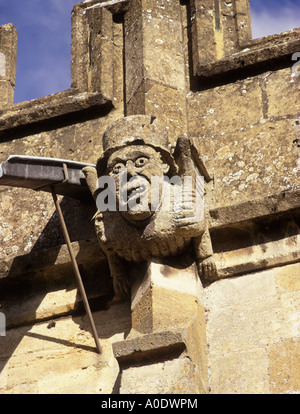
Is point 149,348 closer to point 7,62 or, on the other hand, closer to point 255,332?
point 255,332

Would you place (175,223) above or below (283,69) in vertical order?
below

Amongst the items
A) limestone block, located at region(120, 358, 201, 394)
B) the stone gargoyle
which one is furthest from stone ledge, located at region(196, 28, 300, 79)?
limestone block, located at region(120, 358, 201, 394)

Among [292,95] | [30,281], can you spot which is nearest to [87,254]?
[30,281]

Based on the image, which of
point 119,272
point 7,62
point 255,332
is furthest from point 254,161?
point 7,62

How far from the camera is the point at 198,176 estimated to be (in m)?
6.52

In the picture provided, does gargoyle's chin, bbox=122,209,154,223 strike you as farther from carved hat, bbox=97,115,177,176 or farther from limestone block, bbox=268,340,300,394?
limestone block, bbox=268,340,300,394

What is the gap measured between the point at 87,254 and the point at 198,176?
88 cm

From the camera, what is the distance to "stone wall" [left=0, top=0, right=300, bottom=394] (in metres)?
5.80

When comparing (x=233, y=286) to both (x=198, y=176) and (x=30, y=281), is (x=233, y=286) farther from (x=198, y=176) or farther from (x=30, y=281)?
Result: (x=30, y=281)

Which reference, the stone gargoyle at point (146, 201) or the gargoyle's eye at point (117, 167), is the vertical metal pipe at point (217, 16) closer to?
the stone gargoyle at point (146, 201)

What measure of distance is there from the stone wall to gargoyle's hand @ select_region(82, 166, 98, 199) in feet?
1.20

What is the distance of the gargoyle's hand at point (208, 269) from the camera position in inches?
244

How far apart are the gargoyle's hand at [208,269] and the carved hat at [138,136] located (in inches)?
23.3

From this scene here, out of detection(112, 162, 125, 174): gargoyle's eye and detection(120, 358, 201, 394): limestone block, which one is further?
detection(112, 162, 125, 174): gargoyle's eye
